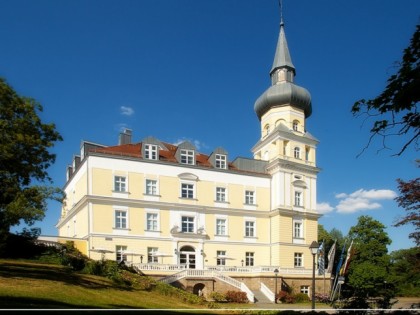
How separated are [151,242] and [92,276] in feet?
37.0

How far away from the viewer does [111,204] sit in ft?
112

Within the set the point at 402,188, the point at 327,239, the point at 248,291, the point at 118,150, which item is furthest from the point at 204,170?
the point at 327,239

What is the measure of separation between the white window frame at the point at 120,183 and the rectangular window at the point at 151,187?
1865 millimetres

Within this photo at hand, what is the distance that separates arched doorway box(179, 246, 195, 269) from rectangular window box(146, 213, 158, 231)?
3.05 m

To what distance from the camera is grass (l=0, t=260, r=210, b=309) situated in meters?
14.0

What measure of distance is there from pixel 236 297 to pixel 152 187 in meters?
11.6

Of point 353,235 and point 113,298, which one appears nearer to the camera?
point 113,298

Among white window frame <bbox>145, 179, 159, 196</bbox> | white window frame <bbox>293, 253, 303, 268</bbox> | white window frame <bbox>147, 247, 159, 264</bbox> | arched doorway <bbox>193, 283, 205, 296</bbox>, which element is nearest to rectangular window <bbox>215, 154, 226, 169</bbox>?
white window frame <bbox>145, 179, 159, 196</bbox>

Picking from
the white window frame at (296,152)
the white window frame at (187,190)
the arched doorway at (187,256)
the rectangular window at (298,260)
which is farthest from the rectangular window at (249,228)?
the white window frame at (296,152)

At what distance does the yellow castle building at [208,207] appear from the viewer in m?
33.5

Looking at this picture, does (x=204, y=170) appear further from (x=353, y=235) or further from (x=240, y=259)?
(x=353, y=235)

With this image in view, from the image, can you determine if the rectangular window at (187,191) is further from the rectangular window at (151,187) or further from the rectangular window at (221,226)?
the rectangular window at (221,226)

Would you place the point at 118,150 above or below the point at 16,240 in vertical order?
above

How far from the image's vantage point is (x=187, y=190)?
37156 mm
